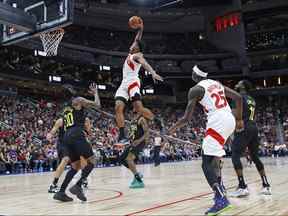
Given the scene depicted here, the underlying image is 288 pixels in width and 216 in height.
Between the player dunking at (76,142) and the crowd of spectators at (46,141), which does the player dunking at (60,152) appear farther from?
the crowd of spectators at (46,141)

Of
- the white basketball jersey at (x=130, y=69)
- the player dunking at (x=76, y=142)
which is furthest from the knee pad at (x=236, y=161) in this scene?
the player dunking at (x=76, y=142)

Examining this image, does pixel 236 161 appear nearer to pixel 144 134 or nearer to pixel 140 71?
pixel 144 134

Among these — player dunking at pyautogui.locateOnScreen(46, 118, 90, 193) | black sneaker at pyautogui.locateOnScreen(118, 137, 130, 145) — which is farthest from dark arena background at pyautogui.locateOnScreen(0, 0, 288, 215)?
black sneaker at pyautogui.locateOnScreen(118, 137, 130, 145)

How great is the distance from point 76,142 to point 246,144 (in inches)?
121

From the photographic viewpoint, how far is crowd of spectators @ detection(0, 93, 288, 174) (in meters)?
19.6

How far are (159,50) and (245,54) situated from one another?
30.7 ft

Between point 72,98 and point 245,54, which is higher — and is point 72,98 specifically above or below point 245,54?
below

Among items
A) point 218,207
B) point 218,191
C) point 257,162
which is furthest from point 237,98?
point 257,162

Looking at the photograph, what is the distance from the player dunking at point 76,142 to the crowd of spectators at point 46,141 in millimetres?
12464

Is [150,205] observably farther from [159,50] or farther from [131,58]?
[159,50]

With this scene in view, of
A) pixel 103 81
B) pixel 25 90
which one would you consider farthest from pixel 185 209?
pixel 103 81

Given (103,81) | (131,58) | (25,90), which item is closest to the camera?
(131,58)

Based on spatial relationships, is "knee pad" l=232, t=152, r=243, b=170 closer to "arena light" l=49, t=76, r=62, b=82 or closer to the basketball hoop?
the basketball hoop

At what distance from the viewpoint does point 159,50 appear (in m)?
43.9
